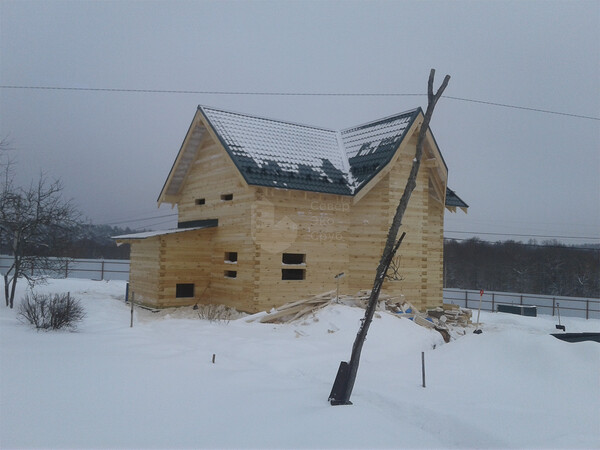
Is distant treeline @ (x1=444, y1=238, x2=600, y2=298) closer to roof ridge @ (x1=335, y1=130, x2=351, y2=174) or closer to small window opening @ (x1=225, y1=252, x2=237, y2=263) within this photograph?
roof ridge @ (x1=335, y1=130, x2=351, y2=174)

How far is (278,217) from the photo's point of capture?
17156mm

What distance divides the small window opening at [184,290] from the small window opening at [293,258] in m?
4.14

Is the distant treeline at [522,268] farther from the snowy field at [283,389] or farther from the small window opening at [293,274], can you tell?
the snowy field at [283,389]

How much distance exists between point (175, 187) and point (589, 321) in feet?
81.1

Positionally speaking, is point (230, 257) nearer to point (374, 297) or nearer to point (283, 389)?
point (283, 389)

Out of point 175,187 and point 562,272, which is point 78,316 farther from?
point 562,272

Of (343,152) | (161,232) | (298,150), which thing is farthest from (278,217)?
(343,152)

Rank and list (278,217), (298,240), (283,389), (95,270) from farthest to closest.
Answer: (95,270), (298,240), (278,217), (283,389)

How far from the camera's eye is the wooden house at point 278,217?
16.9m

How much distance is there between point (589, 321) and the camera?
86.7 feet

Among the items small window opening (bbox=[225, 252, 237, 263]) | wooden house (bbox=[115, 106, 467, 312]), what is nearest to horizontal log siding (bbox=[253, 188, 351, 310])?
wooden house (bbox=[115, 106, 467, 312])

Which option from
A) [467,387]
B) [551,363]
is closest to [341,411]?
[467,387]

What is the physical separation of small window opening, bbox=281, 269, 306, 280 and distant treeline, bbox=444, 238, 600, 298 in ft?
157

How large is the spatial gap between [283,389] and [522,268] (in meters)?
65.9
